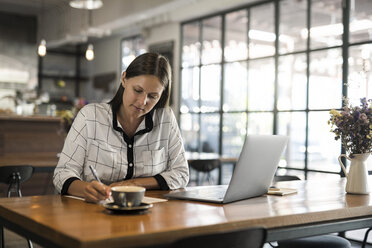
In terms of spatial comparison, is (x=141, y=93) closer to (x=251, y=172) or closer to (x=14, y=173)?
(x=251, y=172)

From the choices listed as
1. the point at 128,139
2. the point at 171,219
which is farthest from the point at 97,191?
the point at 128,139

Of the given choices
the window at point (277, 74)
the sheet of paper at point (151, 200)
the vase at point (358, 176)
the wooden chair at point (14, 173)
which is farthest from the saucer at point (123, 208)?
the window at point (277, 74)

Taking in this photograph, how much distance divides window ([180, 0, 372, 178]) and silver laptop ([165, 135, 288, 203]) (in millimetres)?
3199

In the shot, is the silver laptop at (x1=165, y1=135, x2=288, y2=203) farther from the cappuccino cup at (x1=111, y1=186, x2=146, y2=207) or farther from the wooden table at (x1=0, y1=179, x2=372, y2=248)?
the cappuccino cup at (x1=111, y1=186, x2=146, y2=207)

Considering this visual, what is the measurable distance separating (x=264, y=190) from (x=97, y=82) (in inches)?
402

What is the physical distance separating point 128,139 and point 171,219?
84 cm

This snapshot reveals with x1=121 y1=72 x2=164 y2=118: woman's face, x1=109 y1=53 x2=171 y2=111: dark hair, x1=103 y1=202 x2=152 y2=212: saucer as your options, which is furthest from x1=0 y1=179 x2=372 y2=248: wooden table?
x1=109 y1=53 x2=171 y2=111: dark hair

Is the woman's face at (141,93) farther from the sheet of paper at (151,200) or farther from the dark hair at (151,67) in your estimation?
the sheet of paper at (151,200)

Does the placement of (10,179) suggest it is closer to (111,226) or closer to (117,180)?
(117,180)

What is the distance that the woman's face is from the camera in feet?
6.86

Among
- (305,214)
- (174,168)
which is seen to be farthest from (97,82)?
(305,214)

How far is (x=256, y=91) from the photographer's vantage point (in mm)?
7047

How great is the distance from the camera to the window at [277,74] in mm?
5766

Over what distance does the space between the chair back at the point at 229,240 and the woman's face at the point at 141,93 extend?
0.94 m
